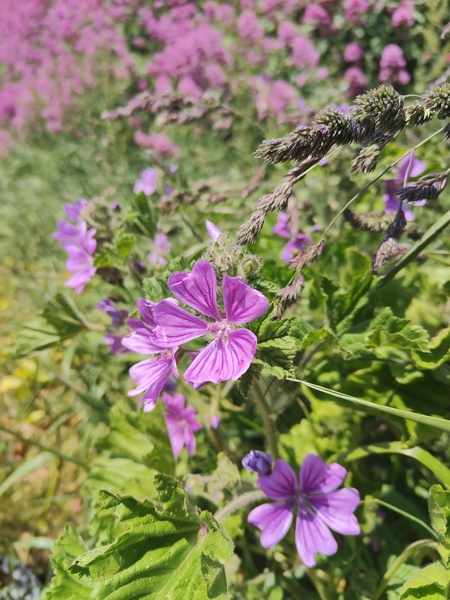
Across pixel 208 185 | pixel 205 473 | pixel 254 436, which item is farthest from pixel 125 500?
pixel 208 185

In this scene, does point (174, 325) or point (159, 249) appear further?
point (159, 249)

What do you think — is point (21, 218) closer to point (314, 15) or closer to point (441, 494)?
point (314, 15)

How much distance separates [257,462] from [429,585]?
423 millimetres

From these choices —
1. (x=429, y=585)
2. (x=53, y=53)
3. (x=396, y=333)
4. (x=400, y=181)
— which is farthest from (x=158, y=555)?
(x=53, y=53)

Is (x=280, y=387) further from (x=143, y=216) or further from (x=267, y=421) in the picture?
(x=143, y=216)

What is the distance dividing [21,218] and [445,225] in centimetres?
384

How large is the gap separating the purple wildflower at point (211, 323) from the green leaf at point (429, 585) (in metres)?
0.59

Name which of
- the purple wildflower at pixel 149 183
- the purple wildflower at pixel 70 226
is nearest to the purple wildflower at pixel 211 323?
the purple wildflower at pixel 70 226

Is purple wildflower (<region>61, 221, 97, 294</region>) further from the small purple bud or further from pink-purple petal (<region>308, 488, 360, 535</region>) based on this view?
pink-purple petal (<region>308, 488, 360, 535</region>)

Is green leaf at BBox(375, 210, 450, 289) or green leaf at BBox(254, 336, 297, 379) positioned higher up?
green leaf at BBox(254, 336, 297, 379)

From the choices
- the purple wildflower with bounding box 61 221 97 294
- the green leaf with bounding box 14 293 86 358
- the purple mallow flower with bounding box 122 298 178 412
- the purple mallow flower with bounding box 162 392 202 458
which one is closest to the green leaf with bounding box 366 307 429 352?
the purple mallow flower with bounding box 122 298 178 412

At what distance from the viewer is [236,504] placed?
1302mm

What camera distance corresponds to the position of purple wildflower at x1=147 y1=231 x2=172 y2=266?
1.76 metres

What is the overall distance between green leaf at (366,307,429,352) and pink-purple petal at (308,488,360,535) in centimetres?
35
